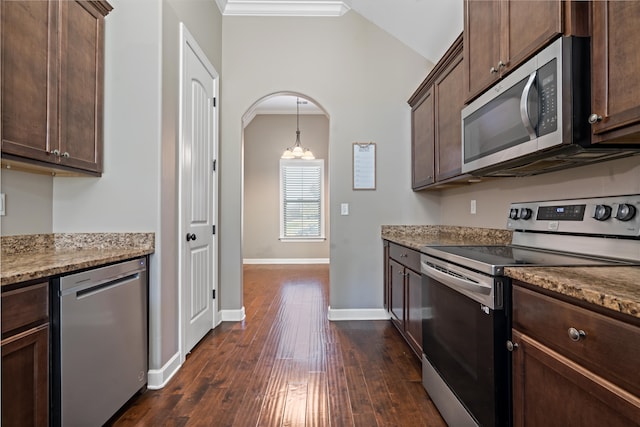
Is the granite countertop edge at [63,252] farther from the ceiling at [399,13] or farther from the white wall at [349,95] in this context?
the ceiling at [399,13]

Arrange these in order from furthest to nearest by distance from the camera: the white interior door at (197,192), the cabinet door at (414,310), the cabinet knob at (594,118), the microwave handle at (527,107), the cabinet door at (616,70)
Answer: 1. the white interior door at (197,192)
2. the cabinet door at (414,310)
3. the microwave handle at (527,107)
4. the cabinet knob at (594,118)
5. the cabinet door at (616,70)

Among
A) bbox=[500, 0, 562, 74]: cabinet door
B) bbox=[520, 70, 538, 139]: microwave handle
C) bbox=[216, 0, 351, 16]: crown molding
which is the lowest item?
bbox=[520, 70, 538, 139]: microwave handle

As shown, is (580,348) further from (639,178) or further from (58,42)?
(58,42)

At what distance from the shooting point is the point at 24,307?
3.85 feet

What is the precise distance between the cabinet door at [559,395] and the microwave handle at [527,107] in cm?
81

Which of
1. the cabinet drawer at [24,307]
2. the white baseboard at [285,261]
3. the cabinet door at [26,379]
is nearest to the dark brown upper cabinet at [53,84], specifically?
the cabinet drawer at [24,307]

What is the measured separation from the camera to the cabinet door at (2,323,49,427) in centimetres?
110

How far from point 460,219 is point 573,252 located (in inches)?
57.0

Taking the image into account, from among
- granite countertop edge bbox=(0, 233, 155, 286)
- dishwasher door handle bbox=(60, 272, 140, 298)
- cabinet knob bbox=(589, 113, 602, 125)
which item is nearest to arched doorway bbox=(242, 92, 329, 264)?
granite countertop edge bbox=(0, 233, 155, 286)

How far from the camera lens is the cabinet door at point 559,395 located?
0.77 m

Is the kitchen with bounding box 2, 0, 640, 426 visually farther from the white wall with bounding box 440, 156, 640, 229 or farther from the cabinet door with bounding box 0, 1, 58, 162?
the cabinet door with bounding box 0, 1, 58, 162

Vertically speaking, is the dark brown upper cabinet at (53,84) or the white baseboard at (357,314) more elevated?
the dark brown upper cabinet at (53,84)

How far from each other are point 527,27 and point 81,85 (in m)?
2.28

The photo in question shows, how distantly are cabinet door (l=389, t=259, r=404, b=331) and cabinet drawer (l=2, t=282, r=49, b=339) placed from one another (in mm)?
2241
